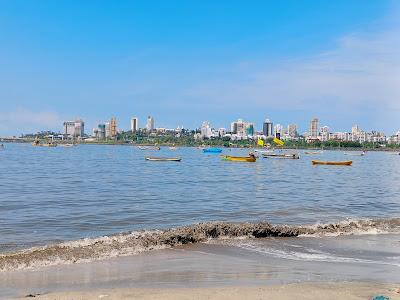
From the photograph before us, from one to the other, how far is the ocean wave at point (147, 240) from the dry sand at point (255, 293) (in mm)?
3450

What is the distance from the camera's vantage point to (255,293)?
9336mm

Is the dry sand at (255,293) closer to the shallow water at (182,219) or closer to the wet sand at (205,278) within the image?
the wet sand at (205,278)

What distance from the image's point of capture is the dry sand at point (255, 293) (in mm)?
9062

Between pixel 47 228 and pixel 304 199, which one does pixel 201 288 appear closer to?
pixel 47 228

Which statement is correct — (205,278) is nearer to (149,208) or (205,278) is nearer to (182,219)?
(182,219)

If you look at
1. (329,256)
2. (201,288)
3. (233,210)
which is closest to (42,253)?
(201,288)

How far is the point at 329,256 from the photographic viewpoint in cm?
1382

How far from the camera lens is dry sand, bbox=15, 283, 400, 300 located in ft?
29.7

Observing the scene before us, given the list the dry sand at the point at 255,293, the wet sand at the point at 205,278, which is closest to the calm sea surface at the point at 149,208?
the wet sand at the point at 205,278

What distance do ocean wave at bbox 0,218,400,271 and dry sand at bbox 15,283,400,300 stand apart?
11.3 feet

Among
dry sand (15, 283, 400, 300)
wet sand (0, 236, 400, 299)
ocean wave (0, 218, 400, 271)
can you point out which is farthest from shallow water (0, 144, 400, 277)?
dry sand (15, 283, 400, 300)

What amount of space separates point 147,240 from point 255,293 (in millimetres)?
6393

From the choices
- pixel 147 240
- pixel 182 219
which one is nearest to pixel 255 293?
pixel 147 240

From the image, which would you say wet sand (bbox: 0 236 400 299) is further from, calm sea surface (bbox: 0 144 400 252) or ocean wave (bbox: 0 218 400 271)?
calm sea surface (bbox: 0 144 400 252)
